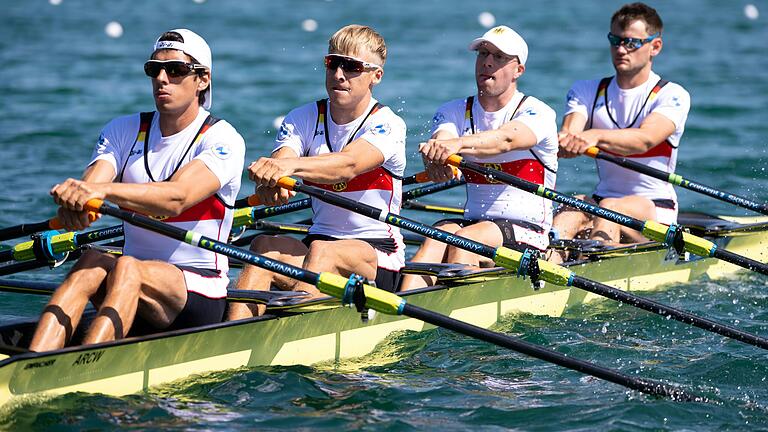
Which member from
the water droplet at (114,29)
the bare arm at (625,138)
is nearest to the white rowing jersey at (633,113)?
the bare arm at (625,138)

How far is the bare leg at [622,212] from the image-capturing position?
854cm

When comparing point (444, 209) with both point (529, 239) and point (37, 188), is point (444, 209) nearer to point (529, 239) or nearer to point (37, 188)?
point (529, 239)

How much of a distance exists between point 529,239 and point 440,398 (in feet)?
5.82

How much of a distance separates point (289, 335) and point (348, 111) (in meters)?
1.33

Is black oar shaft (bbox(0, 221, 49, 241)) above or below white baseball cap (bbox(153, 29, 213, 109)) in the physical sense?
below

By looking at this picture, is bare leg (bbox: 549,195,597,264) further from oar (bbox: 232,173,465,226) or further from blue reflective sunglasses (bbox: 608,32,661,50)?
blue reflective sunglasses (bbox: 608,32,661,50)

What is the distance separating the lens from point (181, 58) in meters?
5.64

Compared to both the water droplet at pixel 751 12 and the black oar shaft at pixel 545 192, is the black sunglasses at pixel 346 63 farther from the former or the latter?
the water droplet at pixel 751 12

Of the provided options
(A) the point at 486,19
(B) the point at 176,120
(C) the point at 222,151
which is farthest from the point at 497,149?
(A) the point at 486,19

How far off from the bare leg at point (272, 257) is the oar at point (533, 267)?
0.47 meters

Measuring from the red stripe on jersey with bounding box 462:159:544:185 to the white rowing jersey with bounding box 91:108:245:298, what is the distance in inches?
88.2

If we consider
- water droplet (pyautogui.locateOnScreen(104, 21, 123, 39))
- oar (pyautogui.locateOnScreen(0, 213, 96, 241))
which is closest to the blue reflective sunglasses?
oar (pyautogui.locateOnScreen(0, 213, 96, 241))

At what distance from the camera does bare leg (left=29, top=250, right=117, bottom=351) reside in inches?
210

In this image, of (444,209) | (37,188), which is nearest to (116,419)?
(444,209)
